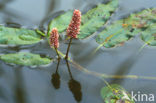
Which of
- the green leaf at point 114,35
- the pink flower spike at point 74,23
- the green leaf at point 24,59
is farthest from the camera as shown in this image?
the green leaf at point 114,35

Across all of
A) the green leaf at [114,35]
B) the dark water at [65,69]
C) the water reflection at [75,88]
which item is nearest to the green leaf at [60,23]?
the dark water at [65,69]

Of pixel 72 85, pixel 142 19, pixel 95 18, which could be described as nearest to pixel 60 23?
pixel 95 18

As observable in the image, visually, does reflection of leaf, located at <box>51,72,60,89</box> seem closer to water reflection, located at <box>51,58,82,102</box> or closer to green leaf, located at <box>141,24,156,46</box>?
water reflection, located at <box>51,58,82,102</box>

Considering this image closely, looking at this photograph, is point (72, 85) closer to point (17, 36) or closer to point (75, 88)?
point (75, 88)

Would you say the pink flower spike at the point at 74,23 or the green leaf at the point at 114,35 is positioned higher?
the pink flower spike at the point at 74,23

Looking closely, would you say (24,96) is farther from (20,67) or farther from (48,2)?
(48,2)

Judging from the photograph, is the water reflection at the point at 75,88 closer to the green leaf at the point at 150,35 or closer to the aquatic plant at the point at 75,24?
the aquatic plant at the point at 75,24

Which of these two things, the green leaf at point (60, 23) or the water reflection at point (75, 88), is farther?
the green leaf at point (60, 23)
